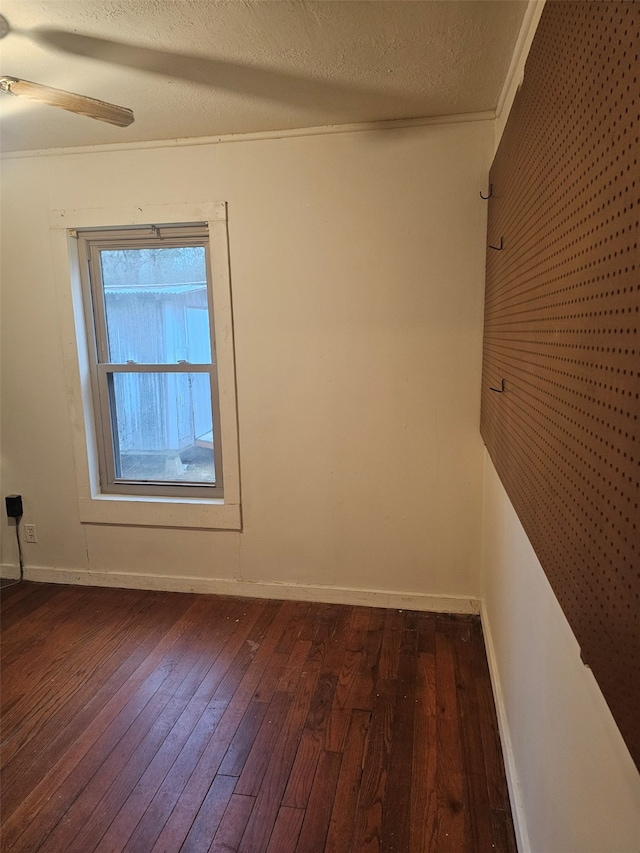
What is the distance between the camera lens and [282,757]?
1733 mm

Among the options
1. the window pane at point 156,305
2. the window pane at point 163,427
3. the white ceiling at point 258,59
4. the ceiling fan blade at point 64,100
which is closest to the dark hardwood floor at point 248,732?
the window pane at point 163,427

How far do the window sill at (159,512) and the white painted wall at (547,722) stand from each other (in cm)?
142

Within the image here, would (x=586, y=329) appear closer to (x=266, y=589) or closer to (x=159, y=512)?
(x=266, y=589)

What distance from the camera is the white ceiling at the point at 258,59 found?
1.50m

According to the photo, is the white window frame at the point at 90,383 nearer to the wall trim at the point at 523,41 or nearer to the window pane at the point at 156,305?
the window pane at the point at 156,305

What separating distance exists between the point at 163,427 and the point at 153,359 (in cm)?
39

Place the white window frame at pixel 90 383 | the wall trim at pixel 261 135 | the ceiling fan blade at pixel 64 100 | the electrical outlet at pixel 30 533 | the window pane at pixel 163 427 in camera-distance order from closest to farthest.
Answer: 1. the ceiling fan blade at pixel 64 100
2. the wall trim at pixel 261 135
3. the white window frame at pixel 90 383
4. the window pane at pixel 163 427
5. the electrical outlet at pixel 30 533

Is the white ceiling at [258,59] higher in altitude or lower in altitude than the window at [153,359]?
higher

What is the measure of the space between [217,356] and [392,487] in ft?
3.69

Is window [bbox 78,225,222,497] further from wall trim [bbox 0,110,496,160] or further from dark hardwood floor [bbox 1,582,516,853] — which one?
dark hardwood floor [bbox 1,582,516,853]

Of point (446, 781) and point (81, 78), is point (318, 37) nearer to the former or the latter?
point (81, 78)

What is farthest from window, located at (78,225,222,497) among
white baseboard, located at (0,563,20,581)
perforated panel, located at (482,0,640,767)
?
perforated panel, located at (482,0,640,767)

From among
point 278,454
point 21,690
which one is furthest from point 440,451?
point 21,690

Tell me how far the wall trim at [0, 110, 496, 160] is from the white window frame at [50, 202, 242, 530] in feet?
0.94
